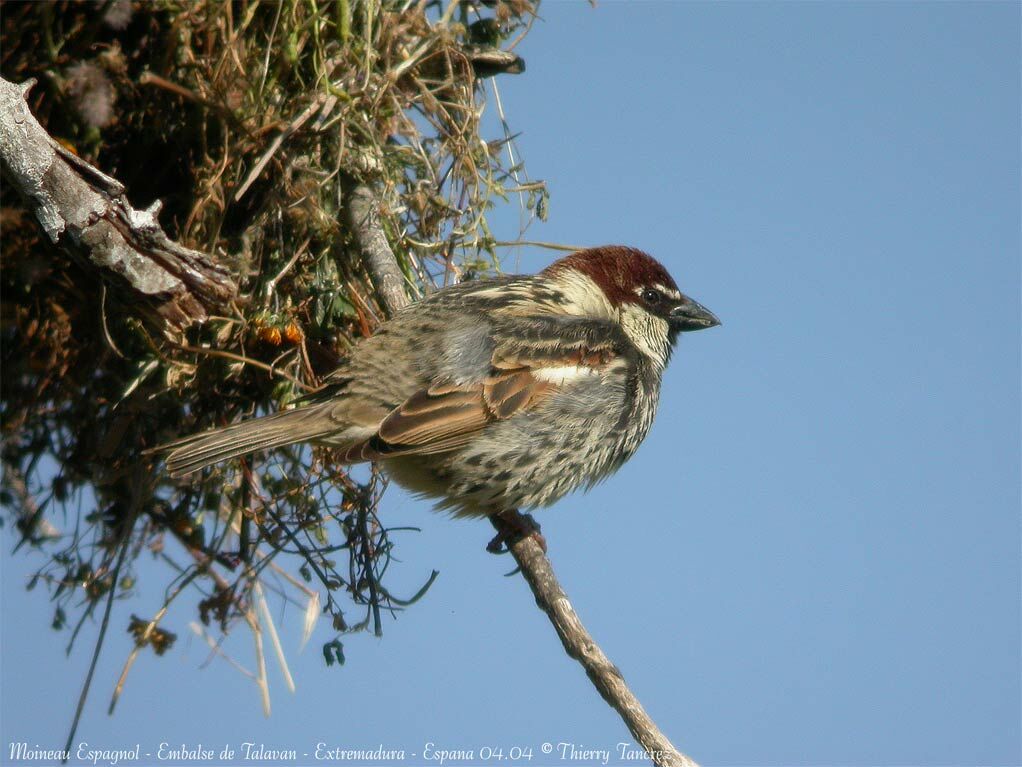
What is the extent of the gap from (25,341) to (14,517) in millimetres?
636

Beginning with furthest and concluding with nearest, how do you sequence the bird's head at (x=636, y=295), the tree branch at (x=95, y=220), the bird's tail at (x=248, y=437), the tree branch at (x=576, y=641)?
the bird's head at (x=636, y=295), the bird's tail at (x=248, y=437), the tree branch at (x=95, y=220), the tree branch at (x=576, y=641)

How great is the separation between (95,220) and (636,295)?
73.3 inches

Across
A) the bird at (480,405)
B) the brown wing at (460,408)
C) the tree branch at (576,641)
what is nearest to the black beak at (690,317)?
the bird at (480,405)

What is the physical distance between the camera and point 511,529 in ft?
10.9

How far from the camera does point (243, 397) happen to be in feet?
11.2

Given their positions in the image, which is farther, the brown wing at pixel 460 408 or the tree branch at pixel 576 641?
the brown wing at pixel 460 408

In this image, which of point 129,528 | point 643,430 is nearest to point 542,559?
point 643,430

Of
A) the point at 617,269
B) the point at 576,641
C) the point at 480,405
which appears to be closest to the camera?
the point at 576,641

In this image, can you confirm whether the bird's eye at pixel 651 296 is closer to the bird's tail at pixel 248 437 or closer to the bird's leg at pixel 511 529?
the bird's leg at pixel 511 529

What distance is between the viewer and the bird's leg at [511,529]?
10.6ft

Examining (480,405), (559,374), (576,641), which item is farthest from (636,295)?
(576,641)

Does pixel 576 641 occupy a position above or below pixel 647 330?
below

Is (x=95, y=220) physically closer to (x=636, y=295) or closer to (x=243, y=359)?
(x=243, y=359)

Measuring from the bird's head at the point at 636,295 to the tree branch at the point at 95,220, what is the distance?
4.39 ft
